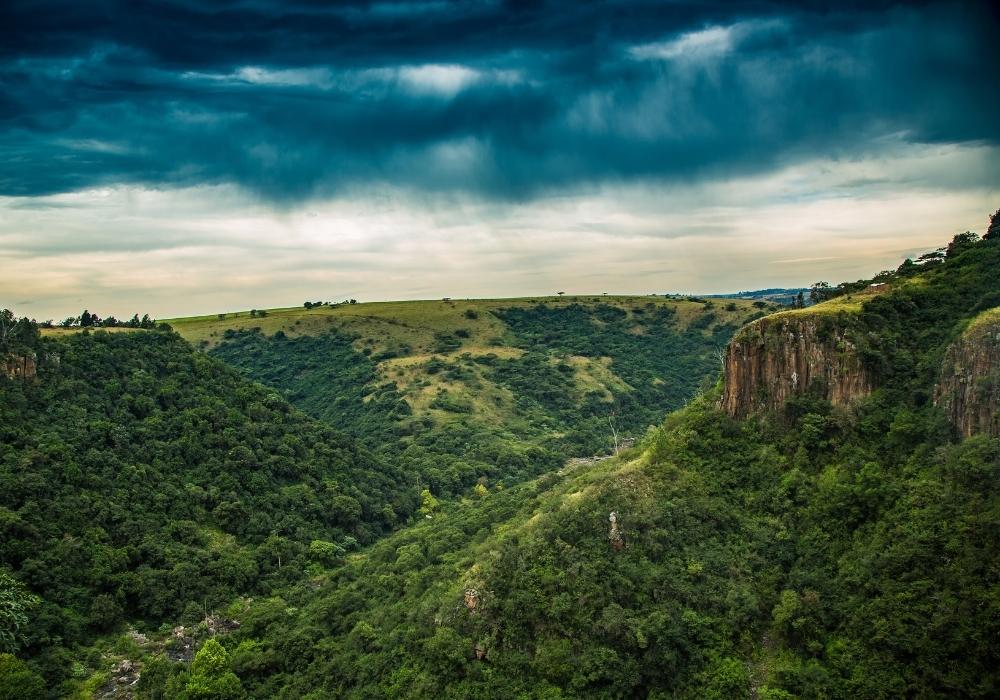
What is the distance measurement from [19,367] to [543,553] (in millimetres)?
61953

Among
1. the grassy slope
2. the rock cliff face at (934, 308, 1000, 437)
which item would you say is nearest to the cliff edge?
the rock cliff face at (934, 308, 1000, 437)

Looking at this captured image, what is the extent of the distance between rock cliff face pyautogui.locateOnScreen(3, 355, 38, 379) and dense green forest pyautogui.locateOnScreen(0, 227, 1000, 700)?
53.5 inches

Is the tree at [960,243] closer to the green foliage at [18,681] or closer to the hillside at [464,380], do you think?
the hillside at [464,380]

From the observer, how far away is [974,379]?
39.5m

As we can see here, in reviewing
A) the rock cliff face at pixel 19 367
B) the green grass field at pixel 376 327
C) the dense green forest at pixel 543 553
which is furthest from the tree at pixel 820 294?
the green grass field at pixel 376 327

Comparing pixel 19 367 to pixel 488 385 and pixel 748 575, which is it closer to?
pixel 748 575

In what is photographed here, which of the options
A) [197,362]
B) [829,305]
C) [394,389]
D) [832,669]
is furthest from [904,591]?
[394,389]

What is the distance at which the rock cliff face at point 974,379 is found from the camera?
1494 inches

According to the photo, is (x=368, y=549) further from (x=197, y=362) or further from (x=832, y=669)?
(x=832, y=669)

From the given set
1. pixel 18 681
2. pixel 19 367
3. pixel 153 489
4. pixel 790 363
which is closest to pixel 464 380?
pixel 153 489

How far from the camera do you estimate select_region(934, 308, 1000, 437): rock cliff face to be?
37938 mm

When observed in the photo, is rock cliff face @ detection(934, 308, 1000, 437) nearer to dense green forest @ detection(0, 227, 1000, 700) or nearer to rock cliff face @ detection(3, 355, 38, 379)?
dense green forest @ detection(0, 227, 1000, 700)

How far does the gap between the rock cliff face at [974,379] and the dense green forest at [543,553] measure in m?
1.15

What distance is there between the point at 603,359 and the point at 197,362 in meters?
108
